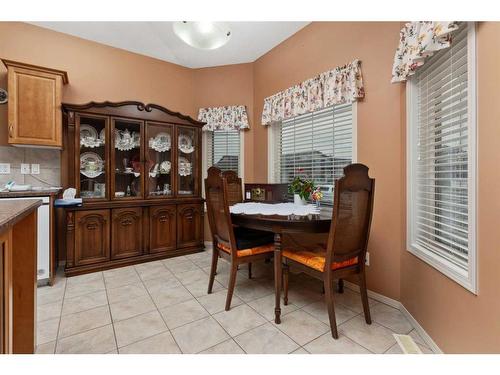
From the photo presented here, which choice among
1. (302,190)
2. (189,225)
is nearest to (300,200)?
(302,190)

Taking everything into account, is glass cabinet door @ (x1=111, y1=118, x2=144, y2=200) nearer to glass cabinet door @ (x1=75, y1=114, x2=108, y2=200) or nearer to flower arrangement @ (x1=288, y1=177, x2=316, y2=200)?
glass cabinet door @ (x1=75, y1=114, x2=108, y2=200)

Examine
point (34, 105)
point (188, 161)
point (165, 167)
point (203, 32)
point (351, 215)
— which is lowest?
point (351, 215)

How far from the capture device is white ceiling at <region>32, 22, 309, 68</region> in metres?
2.66

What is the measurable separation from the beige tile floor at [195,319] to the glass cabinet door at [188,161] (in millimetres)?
1281

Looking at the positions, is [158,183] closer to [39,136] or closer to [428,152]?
[39,136]

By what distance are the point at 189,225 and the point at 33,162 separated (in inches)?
74.4

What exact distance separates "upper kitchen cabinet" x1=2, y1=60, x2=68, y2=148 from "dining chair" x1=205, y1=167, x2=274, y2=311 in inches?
72.1

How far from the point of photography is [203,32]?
191 centimetres

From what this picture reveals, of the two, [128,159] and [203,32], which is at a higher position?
[203,32]

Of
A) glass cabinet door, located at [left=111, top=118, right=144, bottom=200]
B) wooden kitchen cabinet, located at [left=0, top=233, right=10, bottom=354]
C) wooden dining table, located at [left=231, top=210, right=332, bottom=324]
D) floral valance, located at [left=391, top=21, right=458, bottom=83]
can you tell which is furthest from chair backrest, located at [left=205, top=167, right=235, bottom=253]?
floral valance, located at [left=391, top=21, right=458, bottom=83]

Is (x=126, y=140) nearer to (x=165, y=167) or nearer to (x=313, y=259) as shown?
(x=165, y=167)

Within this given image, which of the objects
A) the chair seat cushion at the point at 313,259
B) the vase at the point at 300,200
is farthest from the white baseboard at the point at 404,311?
the vase at the point at 300,200

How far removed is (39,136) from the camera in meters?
Result: 2.40
